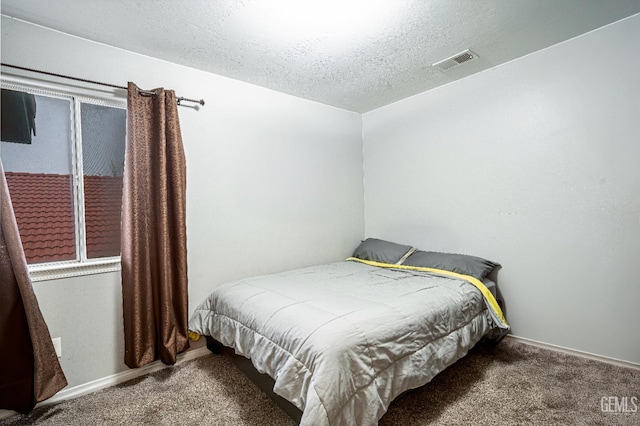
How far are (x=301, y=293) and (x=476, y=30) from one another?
2165 millimetres

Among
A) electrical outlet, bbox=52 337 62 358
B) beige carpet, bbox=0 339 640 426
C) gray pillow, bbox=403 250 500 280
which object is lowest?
beige carpet, bbox=0 339 640 426

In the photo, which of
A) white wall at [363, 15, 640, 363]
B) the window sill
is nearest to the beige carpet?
white wall at [363, 15, 640, 363]

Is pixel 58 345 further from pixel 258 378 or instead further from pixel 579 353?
pixel 579 353

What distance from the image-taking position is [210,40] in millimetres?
2098

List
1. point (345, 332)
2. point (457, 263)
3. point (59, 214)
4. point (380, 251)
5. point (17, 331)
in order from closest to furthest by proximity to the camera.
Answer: point (345, 332), point (17, 331), point (59, 214), point (457, 263), point (380, 251)

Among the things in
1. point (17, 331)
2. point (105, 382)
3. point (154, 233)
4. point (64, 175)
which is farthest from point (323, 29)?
point (105, 382)

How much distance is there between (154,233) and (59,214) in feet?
1.97

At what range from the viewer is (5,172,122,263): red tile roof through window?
1917mm

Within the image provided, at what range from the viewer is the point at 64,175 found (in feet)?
6.70

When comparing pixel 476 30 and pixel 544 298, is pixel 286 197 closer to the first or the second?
pixel 476 30

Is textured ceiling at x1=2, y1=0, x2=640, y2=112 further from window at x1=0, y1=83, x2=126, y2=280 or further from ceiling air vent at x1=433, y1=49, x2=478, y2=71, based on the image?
window at x1=0, y1=83, x2=126, y2=280

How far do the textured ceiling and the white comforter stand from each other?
1.77 metres

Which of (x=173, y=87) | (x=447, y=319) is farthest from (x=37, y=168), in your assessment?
(x=447, y=319)

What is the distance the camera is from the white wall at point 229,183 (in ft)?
6.43
